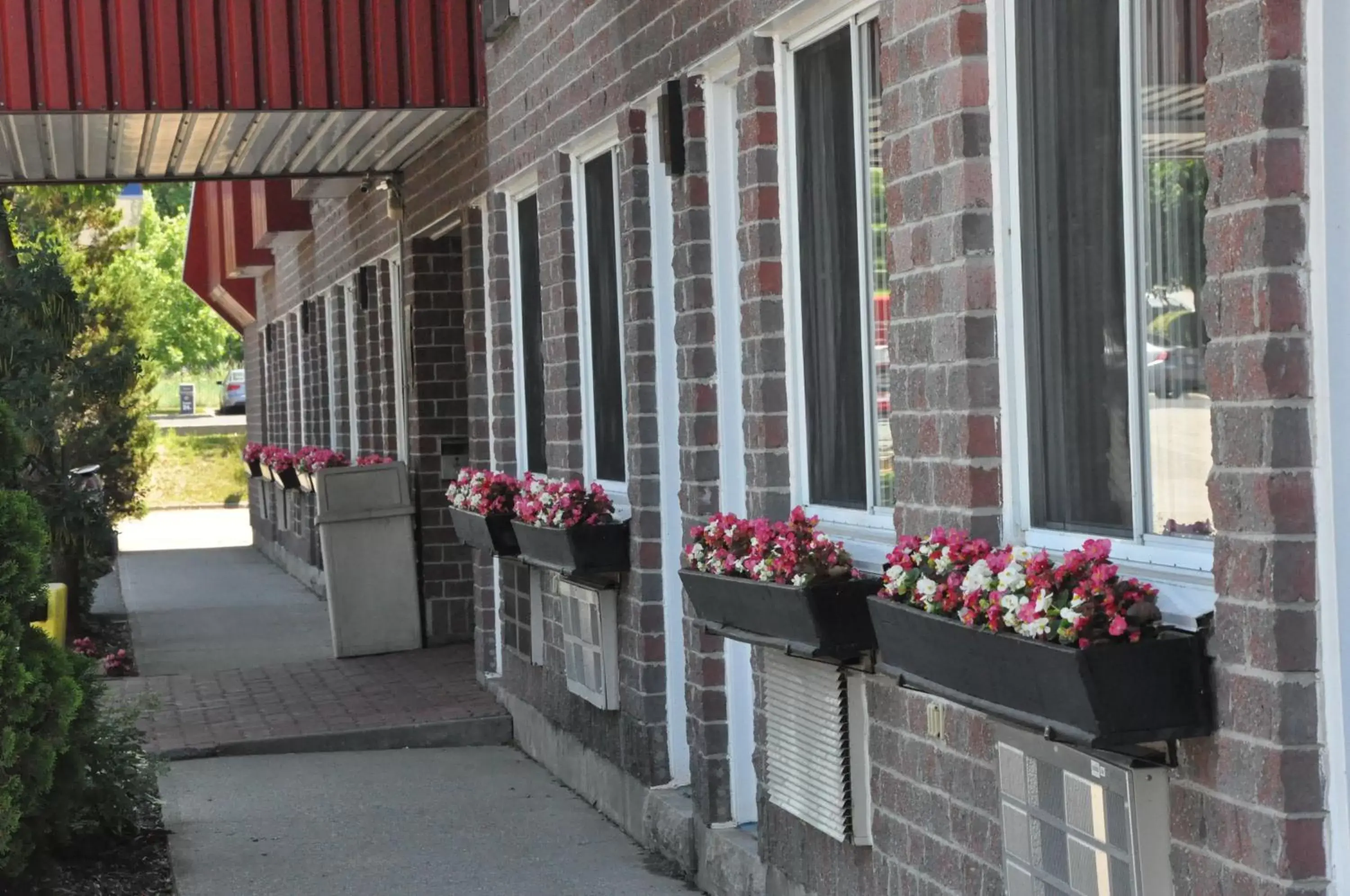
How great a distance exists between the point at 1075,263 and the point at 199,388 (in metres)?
66.5

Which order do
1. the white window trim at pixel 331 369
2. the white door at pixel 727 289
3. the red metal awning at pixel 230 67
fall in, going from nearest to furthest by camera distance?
the white door at pixel 727 289
the red metal awning at pixel 230 67
the white window trim at pixel 331 369

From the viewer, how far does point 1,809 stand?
5.61 m

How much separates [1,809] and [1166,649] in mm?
3821

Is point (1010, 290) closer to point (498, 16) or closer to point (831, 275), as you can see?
point (831, 275)

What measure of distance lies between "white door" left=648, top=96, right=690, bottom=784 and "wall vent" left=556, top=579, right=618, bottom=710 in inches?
16.5

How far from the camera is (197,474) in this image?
1453 inches

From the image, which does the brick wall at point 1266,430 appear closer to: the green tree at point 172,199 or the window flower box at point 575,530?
the window flower box at point 575,530

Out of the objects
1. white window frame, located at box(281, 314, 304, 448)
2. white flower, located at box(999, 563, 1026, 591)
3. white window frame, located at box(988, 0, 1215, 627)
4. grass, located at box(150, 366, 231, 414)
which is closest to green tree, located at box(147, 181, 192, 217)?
grass, located at box(150, 366, 231, 414)

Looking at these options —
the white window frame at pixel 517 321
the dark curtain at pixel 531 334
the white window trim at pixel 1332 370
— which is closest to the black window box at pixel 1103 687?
the white window trim at pixel 1332 370

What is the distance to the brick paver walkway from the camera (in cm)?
948

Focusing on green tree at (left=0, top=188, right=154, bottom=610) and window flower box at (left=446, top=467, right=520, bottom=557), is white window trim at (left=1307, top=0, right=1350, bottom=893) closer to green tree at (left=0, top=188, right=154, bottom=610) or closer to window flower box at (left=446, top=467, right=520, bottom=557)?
window flower box at (left=446, top=467, right=520, bottom=557)

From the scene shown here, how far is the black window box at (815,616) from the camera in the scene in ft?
15.1

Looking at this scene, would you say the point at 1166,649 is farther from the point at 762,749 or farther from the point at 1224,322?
the point at 762,749

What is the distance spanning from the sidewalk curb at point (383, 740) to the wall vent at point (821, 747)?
13.3 ft
